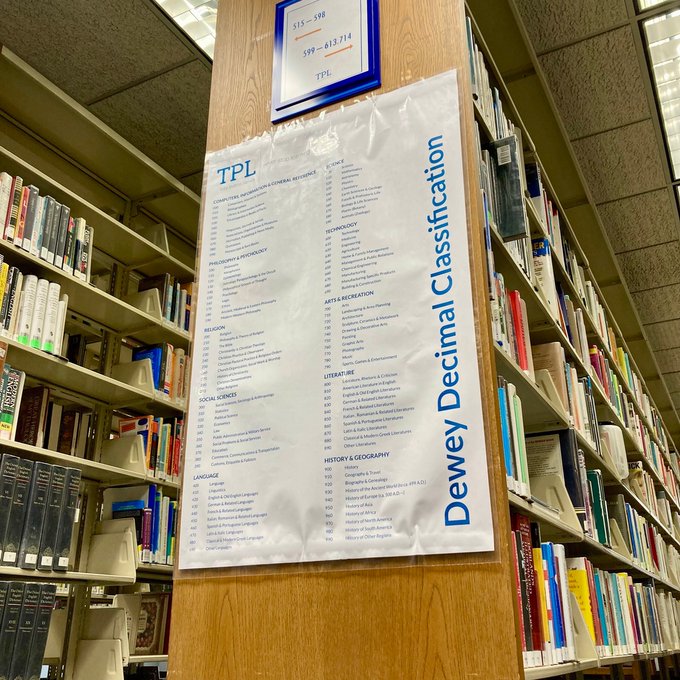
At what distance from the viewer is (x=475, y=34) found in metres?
1.75

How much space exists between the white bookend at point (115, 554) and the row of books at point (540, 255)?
1563mm

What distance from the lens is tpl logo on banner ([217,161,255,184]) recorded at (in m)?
1.39

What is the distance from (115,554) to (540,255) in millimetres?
1846

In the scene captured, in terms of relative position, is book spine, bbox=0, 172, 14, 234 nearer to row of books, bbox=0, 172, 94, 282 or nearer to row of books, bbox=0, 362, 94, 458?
row of books, bbox=0, 172, 94, 282

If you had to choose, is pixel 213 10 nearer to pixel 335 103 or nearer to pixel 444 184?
pixel 335 103

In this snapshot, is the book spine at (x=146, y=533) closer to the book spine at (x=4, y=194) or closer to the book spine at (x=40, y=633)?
the book spine at (x=40, y=633)

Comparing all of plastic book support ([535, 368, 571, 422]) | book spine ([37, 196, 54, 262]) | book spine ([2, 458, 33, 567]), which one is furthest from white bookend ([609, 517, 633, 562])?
book spine ([37, 196, 54, 262])

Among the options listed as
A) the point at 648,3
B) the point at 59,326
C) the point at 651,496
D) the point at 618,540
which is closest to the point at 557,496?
the point at 618,540

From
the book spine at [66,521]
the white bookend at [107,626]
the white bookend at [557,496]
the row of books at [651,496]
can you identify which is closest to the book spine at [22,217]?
the book spine at [66,521]

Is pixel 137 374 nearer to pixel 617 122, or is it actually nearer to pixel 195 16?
pixel 195 16

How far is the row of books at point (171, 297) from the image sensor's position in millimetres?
2883

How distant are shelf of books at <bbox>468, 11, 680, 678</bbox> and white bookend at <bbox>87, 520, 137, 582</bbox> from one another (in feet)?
4.66

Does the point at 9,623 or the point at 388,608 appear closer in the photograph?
the point at 388,608

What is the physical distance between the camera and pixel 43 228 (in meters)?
2.30
